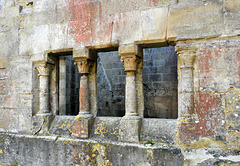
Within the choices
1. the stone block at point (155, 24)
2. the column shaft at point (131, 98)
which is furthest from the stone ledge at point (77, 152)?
the stone block at point (155, 24)

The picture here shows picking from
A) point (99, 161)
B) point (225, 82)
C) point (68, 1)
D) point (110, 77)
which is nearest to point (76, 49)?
point (68, 1)

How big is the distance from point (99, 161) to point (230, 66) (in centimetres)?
232

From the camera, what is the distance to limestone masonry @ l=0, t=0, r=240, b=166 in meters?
2.79

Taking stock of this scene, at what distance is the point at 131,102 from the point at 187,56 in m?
1.06

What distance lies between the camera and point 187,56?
2.96m

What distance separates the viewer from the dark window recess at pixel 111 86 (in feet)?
20.1

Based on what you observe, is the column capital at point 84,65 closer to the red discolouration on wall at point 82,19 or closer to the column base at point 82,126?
the red discolouration on wall at point 82,19

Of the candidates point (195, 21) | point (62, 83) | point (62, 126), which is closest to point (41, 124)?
point (62, 126)

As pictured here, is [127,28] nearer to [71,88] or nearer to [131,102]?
[131,102]

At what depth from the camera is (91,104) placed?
369 centimetres

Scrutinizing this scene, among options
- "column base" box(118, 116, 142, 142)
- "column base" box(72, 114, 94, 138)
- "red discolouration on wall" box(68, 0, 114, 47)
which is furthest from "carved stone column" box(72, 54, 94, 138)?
"column base" box(118, 116, 142, 142)

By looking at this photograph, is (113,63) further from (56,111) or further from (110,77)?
(56,111)

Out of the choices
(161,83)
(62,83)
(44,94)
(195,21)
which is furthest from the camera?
(161,83)

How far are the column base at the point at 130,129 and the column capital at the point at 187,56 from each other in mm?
1058
